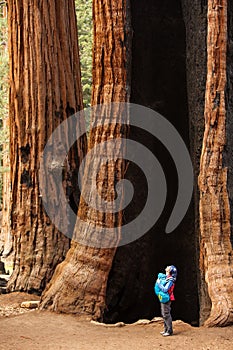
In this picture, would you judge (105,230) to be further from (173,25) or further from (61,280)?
(173,25)

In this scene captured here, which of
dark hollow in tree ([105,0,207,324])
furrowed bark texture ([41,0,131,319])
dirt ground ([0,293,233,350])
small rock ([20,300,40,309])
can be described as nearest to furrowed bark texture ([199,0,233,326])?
dirt ground ([0,293,233,350])

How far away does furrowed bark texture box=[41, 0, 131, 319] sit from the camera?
349 inches

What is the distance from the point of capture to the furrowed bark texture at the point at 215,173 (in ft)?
27.2

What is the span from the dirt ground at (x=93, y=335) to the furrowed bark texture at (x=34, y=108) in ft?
5.79

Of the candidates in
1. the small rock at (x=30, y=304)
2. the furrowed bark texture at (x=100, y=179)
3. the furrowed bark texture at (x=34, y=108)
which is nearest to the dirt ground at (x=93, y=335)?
the furrowed bark texture at (x=100, y=179)

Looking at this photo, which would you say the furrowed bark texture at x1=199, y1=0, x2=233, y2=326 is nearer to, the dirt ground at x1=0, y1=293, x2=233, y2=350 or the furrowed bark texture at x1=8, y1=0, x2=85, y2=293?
the dirt ground at x1=0, y1=293, x2=233, y2=350

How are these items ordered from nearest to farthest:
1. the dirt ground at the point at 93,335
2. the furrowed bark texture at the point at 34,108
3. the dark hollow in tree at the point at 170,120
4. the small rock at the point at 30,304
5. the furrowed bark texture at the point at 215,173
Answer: the dirt ground at the point at 93,335 → the furrowed bark texture at the point at 215,173 → the small rock at the point at 30,304 → the dark hollow in tree at the point at 170,120 → the furrowed bark texture at the point at 34,108

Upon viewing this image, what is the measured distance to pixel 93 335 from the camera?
25.5 feet

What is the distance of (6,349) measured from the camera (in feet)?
24.1

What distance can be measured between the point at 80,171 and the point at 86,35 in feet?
51.3

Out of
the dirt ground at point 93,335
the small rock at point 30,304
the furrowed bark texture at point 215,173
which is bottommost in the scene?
the dirt ground at point 93,335

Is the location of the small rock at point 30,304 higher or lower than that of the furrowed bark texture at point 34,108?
lower

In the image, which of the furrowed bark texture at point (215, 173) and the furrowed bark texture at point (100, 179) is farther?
the furrowed bark texture at point (100, 179)

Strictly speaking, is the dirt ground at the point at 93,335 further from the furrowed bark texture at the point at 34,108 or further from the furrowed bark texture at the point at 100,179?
the furrowed bark texture at the point at 34,108
